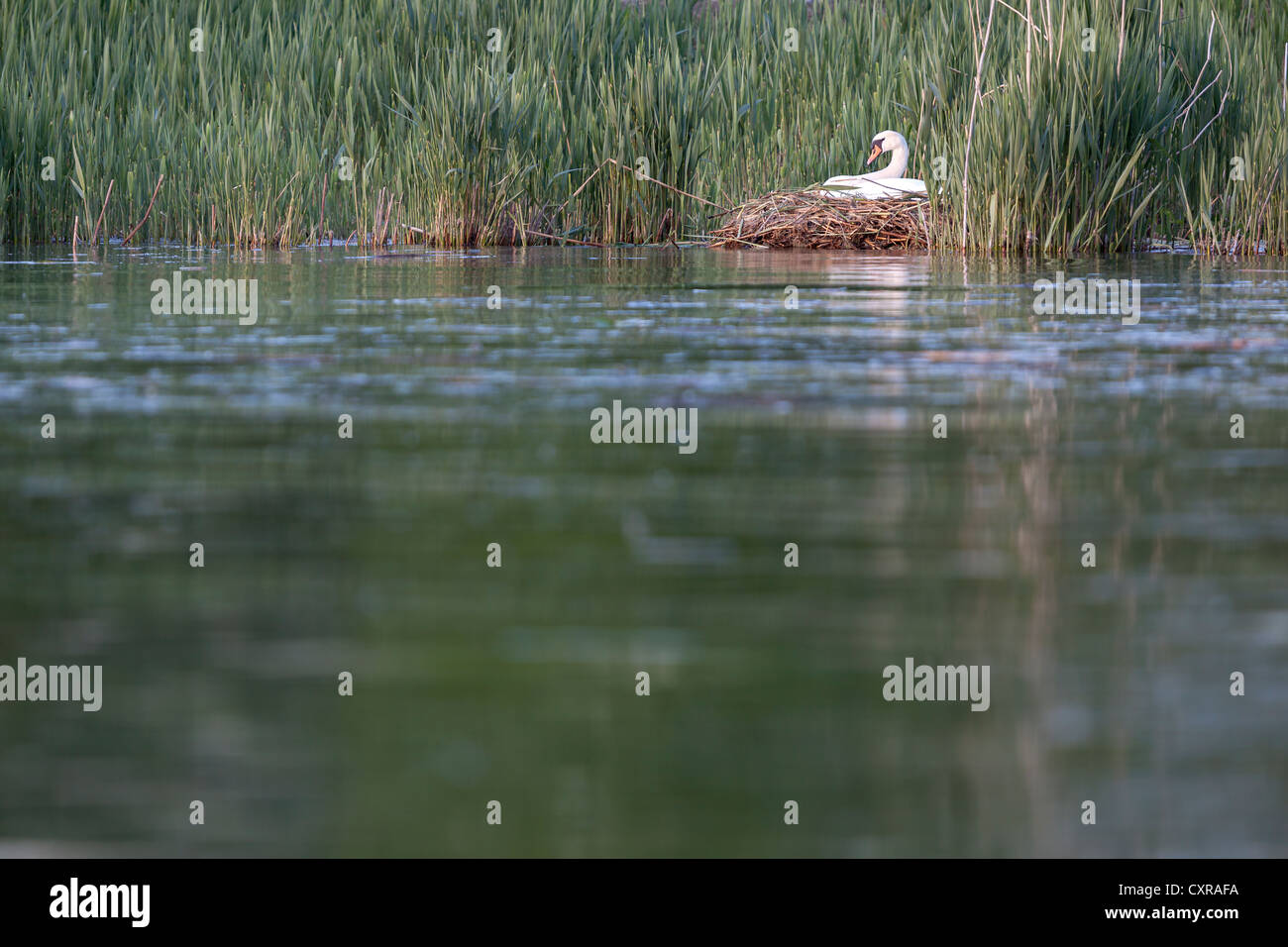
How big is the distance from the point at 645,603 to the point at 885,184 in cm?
1179

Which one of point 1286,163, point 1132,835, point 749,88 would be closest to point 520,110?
point 749,88

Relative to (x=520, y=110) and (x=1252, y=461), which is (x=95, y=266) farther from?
(x=1252, y=461)

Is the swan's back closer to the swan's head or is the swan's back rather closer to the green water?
the swan's head

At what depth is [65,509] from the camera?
403 cm

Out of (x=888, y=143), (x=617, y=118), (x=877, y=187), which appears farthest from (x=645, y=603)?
(x=617, y=118)

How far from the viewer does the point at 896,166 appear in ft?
48.9

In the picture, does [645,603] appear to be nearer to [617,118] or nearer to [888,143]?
[888,143]

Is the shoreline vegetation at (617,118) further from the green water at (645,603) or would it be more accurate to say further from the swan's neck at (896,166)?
the green water at (645,603)

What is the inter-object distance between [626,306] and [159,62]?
9.99m

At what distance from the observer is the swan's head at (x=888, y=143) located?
15.2 meters

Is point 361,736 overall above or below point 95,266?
below

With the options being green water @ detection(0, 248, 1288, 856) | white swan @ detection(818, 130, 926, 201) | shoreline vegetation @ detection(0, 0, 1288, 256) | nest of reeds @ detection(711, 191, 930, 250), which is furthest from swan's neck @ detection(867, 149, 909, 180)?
green water @ detection(0, 248, 1288, 856)

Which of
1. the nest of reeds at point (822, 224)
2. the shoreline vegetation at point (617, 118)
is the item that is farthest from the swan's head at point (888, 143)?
the nest of reeds at point (822, 224)

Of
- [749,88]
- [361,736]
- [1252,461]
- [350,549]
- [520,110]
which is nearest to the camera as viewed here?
[361,736]
